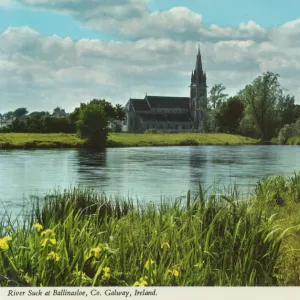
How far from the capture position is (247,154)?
31.8 feet

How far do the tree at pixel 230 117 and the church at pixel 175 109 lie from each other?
1.29 ft

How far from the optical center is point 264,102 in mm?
7273

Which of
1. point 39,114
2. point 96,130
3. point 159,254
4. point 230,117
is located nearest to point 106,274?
point 159,254

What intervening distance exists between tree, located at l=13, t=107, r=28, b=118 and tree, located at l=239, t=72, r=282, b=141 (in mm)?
2941

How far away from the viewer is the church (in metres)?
6.24

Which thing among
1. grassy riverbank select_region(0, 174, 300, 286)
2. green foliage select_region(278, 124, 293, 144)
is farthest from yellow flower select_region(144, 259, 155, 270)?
green foliage select_region(278, 124, 293, 144)

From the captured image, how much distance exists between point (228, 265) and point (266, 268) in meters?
0.24

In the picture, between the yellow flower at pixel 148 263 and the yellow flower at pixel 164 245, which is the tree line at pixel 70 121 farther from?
the yellow flower at pixel 148 263

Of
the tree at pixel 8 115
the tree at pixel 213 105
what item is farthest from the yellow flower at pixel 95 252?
the tree at pixel 213 105

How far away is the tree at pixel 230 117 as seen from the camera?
291 inches

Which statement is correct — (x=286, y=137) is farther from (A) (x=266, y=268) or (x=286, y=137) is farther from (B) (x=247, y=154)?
(A) (x=266, y=268)

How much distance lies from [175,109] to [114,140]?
139 inches

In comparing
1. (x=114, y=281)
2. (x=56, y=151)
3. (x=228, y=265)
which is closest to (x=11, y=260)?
(x=114, y=281)

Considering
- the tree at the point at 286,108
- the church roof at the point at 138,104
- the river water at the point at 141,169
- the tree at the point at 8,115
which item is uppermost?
the church roof at the point at 138,104
